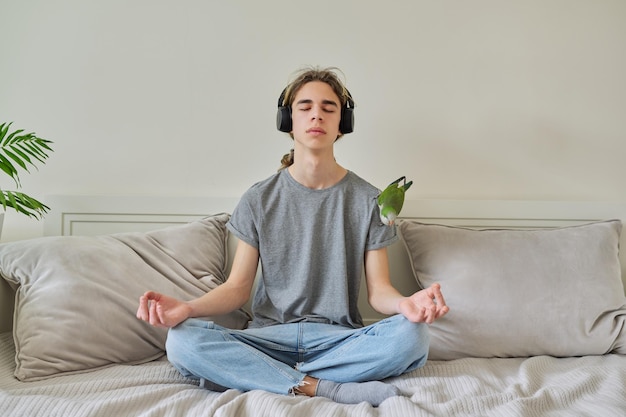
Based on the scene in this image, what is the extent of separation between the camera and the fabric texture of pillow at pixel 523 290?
1.50m

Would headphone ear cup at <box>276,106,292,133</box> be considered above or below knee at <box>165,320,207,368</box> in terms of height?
above

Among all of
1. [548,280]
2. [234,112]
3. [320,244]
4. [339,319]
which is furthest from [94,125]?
[548,280]

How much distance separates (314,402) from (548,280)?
836 mm

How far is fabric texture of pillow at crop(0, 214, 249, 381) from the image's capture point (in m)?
1.31

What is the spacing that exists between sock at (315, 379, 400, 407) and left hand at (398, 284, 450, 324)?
0.17 m

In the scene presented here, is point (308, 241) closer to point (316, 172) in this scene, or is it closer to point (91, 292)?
point (316, 172)

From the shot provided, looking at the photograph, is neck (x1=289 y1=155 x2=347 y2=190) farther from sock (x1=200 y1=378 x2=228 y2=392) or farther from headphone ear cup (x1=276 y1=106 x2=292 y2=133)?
sock (x1=200 y1=378 x2=228 y2=392)

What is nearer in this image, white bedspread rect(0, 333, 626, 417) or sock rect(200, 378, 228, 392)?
white bedspread rect(0, 333, 626, 417)

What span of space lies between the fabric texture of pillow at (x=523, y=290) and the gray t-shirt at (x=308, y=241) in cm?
22

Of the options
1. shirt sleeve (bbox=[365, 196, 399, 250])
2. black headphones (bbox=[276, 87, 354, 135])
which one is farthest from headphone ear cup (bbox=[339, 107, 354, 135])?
shirt sleeve (bbox=[365, 196, 399, 250])

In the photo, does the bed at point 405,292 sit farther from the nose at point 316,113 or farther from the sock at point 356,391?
the nose at point 316,113

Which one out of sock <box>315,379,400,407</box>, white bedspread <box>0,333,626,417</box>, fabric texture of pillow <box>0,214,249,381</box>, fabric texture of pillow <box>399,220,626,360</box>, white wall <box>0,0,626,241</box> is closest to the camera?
white bedspread <box>0,333,626,417</box>

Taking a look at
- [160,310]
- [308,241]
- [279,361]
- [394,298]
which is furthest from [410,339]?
[160,310]

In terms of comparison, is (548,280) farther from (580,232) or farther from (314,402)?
(314,402)
